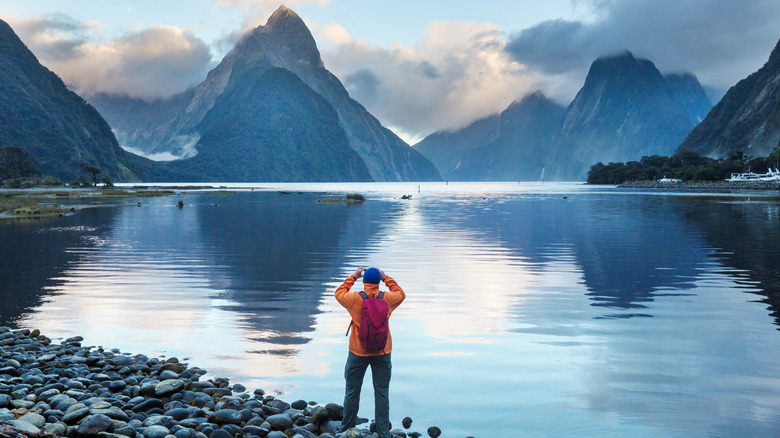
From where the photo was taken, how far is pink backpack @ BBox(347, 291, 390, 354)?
31.3 ft

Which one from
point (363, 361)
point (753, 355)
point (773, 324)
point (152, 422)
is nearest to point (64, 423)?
point (152, 422)

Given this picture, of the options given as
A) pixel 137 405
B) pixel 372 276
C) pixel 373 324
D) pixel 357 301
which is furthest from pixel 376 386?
pixel 137 405

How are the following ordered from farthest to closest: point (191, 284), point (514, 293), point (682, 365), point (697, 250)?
point (697, 250) → point (191, 284) → point (514, 293) → point (682, 365)

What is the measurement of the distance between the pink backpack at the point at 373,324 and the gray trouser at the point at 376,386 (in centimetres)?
30

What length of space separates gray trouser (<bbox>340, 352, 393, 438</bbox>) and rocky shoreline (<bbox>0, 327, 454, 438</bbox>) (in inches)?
10.8

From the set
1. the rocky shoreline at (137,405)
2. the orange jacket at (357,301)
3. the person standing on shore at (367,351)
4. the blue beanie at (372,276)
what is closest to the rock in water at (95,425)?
the rocky shoreline at (137,405)

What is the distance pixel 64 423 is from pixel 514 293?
17.4 meters

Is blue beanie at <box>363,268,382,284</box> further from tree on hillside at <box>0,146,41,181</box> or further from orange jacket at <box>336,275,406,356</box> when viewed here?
tree on hillside at <box>0,146,41,181</box>

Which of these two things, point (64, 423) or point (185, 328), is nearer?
point (64, 423)

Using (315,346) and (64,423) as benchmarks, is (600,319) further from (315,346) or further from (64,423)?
(64,423)

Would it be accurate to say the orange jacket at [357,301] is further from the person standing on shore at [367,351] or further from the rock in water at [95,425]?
the rock in water at [95,425]

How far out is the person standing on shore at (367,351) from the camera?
9.62 m

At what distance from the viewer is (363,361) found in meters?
9.86

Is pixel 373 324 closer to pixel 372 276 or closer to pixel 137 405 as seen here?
pixel 372 276
